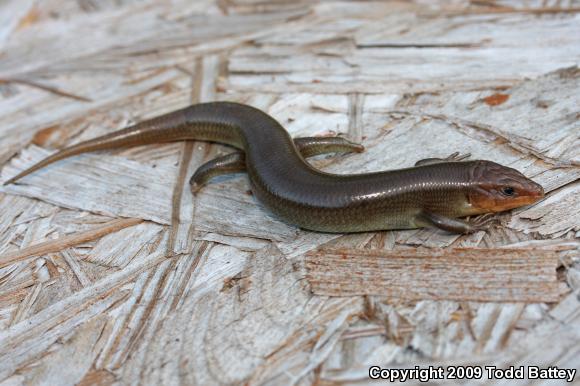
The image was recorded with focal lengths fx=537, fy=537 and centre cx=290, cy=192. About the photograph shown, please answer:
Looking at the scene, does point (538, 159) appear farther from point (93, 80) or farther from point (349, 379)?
point (93, 80)

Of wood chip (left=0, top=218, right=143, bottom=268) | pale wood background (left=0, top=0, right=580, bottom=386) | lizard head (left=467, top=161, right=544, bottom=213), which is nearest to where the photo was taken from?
pale wood background (left=0, top=0, right=580, bottom=386)

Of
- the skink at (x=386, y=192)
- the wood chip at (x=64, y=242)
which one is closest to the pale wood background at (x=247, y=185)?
the wood chip at (x=64, y=242)

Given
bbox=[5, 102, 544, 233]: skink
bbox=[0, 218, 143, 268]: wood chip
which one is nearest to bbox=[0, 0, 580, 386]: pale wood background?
bbox=[0, 218, 143, 268]: wood chip

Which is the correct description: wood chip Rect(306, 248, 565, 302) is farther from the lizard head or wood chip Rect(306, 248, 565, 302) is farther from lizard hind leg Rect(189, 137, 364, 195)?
lizard hind leg Rect(189, 137, 364, 195)

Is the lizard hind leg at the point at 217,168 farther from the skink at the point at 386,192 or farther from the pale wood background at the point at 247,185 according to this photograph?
the skink at the point at 386,192

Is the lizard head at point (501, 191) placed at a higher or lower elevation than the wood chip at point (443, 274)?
higher

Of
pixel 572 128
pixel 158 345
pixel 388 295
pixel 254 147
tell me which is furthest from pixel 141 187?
pixel 572 128

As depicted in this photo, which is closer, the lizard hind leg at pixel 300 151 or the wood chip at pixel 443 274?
the wood chip at pixel 443 274
